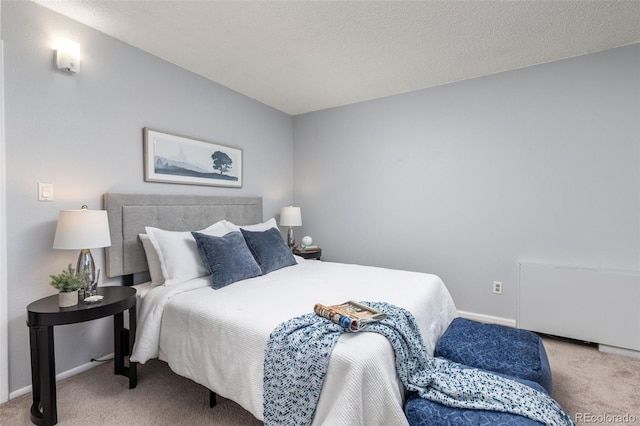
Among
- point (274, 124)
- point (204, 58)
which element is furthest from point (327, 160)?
point (204, 58)

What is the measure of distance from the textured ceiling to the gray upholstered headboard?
1269 millimetres

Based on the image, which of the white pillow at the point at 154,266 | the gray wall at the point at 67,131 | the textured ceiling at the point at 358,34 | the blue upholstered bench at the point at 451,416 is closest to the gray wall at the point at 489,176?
the textured ceiling at the point at 358,34

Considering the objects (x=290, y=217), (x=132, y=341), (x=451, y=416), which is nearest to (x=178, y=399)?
(x=132, y=341)

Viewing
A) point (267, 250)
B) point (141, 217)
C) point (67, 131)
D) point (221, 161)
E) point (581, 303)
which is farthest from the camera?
point (221, 161)

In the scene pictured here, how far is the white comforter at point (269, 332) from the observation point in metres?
1.33

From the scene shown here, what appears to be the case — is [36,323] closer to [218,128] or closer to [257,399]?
[257,399]

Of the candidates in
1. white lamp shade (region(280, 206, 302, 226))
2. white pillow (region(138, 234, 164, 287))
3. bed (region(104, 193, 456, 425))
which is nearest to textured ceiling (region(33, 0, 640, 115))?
bed (region(104, 193, 456, 425))

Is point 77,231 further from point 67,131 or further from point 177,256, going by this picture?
point 67,131

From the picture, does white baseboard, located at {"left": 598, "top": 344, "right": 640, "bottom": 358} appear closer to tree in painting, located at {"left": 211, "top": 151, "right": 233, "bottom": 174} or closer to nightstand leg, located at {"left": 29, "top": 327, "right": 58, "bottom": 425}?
tree in painting, located at {"left": 211, "top": 151, "right": 233, "bottom": 174}

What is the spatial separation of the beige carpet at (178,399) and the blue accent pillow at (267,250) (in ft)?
3.41

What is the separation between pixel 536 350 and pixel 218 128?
3290mm

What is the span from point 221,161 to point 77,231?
162 cm

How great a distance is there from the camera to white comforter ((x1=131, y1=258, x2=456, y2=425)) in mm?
1331

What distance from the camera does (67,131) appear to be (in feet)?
7.29
